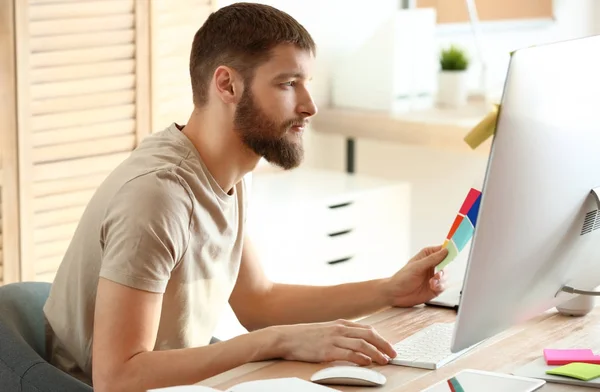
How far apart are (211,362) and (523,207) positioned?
55 centimetres

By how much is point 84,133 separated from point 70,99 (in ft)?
0.35

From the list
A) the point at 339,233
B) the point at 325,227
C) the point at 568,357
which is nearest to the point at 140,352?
the point at 568,357

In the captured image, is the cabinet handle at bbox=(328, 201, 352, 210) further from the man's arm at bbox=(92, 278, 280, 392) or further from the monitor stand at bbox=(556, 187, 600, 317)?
the man's arm at bbox=(92, 278, 280, 392)

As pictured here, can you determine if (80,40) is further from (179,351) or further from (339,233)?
(179,351)

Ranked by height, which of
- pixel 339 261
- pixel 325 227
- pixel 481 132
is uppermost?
pixel 481 132

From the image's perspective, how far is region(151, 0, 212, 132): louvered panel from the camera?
2990 mm

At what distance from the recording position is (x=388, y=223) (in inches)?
141

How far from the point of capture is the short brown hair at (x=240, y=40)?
6.08 ft

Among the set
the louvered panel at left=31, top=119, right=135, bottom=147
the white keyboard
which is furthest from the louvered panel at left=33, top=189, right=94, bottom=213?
the white keyboard

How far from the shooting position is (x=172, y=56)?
305cm

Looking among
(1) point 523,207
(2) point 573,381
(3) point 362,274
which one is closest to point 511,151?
(1) point 523,207

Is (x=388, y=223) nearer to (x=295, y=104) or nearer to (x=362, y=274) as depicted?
(x=362, y=274)

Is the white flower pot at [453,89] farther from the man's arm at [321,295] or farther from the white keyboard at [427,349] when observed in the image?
the white keyboard at [427,349]

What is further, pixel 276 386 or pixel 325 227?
pixel 325 227
